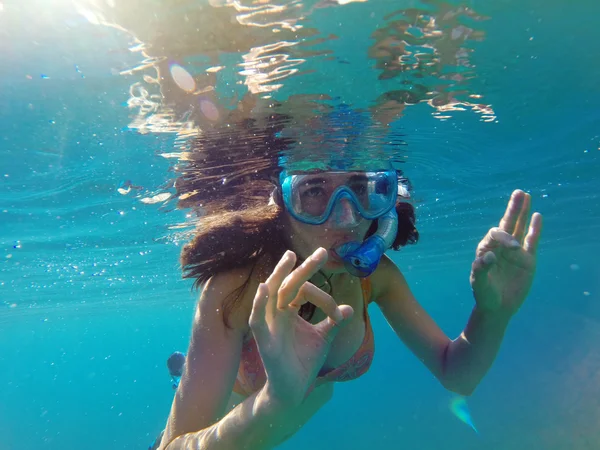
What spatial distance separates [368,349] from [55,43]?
5704 millimetres

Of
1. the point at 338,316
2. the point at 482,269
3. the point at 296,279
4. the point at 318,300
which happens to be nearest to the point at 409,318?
the point at 482,269

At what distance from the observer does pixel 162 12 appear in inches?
183

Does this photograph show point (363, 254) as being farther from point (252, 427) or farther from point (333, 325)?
point (252, 427)

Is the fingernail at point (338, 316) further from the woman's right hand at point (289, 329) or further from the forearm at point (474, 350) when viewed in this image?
the forearm at point (474, 350)

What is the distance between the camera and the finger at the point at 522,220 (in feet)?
13.0

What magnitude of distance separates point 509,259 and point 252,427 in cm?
299

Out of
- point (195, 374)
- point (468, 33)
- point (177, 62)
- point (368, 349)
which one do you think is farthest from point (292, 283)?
point (468, 33)

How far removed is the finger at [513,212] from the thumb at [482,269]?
1.05ft

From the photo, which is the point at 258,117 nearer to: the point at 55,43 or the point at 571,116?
the point at 55,43

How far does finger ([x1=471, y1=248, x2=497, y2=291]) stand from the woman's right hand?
6.56ft

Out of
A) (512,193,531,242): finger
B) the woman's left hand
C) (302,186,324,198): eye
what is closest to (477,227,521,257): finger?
the woman's left hand

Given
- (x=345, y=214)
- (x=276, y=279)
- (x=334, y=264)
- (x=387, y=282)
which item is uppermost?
(x=276, y=279)

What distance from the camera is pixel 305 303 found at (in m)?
4.49

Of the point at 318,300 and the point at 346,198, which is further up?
the point at 318,300
